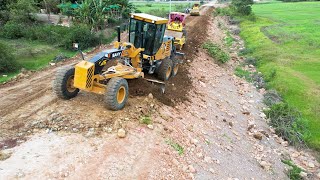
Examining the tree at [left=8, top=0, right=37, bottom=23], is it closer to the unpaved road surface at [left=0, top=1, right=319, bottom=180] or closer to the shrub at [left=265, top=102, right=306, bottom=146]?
the unpaved road surface at [left=0, top=1, right=319, bottom=180]

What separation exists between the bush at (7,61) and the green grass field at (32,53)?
30 centimetres

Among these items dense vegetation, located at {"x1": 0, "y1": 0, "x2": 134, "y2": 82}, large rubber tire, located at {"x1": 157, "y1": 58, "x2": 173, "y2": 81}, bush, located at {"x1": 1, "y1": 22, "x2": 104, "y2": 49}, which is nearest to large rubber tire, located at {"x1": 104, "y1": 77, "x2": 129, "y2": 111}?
large rubber tire, located at {"x1": 157, "y1": 58, "x2": 173, "y2": 81}

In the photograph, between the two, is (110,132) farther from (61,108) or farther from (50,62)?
(50,62)

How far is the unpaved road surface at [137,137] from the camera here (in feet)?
25.3

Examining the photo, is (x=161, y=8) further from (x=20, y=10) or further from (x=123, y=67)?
(x=123, y=67)

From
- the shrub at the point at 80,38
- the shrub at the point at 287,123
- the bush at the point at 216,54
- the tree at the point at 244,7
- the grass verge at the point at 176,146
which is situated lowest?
the shrub at the point at 287,123

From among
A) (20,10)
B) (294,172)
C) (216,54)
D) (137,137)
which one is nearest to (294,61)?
(216,54)

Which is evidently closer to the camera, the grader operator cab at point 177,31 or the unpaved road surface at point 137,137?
the unpaved road surface at point 137,137

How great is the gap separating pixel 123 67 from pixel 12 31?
1528 centimetres

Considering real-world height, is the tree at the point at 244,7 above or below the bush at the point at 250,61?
above

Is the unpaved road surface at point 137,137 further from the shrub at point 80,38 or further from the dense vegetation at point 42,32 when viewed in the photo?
the shrub at point 80,38

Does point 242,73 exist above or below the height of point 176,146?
above

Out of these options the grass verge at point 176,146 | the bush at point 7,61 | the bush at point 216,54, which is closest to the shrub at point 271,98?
the bush at point 216,54

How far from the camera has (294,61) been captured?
24281 millimetres
